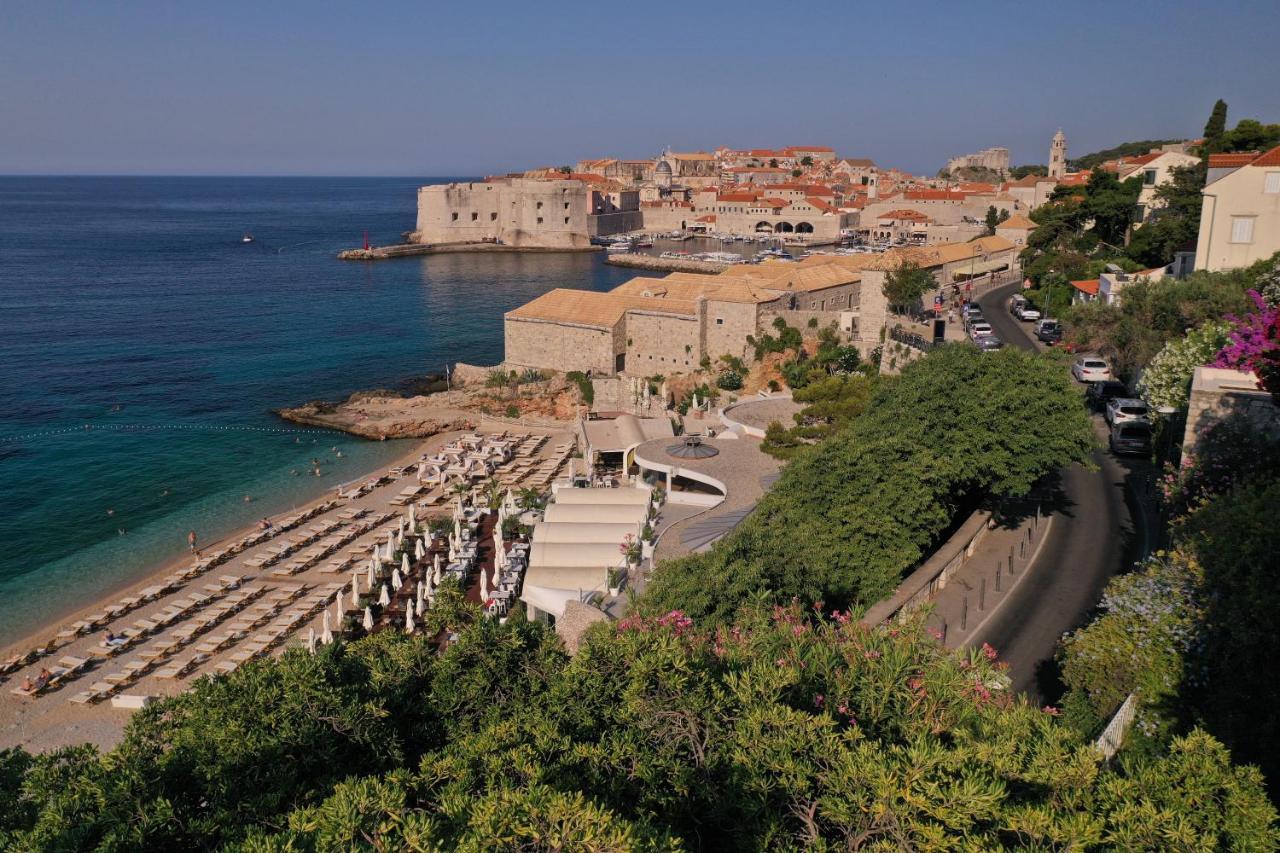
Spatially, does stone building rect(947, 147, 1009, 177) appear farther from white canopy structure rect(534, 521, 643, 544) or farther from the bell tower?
white canopy structure rect(534, 521, 643, 544)

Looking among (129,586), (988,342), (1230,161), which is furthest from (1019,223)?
(129,586)

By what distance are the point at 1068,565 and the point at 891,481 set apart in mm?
3021

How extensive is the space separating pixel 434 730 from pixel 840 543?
6040 mm

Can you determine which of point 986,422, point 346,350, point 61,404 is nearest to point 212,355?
point 346,350

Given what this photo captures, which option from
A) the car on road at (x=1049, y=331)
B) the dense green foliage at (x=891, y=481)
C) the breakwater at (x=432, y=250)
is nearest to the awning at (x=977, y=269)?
the car on road at (x=1049, y=331)

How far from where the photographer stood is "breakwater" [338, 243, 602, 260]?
7269 cm

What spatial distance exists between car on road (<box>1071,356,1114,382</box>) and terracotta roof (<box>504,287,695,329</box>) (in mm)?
10793

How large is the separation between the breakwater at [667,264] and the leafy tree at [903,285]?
39409mm

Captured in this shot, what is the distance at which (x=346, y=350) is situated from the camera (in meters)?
38.3

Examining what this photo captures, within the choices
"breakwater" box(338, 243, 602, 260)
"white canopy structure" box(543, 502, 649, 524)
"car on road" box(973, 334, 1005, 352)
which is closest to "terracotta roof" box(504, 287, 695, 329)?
"car on road" box(973, 334, 1005, 352)

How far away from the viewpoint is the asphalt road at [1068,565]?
1001cm

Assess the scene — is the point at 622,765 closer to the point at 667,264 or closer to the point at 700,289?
the point at 700,289

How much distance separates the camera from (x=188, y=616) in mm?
15672

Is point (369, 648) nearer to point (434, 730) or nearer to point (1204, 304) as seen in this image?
point (434, 730)
